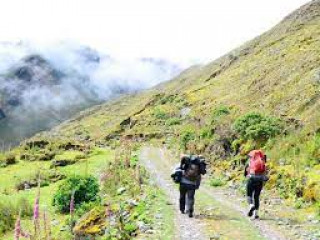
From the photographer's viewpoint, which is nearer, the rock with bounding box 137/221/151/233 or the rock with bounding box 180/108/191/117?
the rock with bounding box 137/221/151/233

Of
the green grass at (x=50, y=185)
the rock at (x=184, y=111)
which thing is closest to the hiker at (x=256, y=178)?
the green grass at (x=50, y=185)

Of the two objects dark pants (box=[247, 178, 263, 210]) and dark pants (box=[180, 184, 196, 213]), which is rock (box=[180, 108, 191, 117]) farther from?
dark pants (box=[247, 178, 263, 210])

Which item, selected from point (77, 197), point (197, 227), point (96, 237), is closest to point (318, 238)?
point (197, 227)

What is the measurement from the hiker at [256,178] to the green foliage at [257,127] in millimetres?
10052

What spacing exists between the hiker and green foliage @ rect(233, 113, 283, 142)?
1005 centimetres

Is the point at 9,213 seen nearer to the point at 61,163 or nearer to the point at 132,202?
the point at 132,202

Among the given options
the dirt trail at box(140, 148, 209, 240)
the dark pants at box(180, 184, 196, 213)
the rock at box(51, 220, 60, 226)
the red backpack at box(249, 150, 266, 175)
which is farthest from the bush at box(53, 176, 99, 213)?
the red backpack at box(249, 150, 266, 175)

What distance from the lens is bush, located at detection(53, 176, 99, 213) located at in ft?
77.2

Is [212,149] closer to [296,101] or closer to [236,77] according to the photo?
[296,101]

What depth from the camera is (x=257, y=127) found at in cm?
2756

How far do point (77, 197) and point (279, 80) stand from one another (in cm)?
3526

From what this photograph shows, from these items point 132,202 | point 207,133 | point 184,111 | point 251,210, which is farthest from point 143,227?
point 184,111

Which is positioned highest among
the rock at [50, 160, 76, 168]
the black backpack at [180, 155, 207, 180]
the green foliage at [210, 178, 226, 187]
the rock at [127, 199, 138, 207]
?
the rock at [50, 160, 76, 168]

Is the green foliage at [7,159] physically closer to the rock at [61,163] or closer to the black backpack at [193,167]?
the rock at [61,163]
